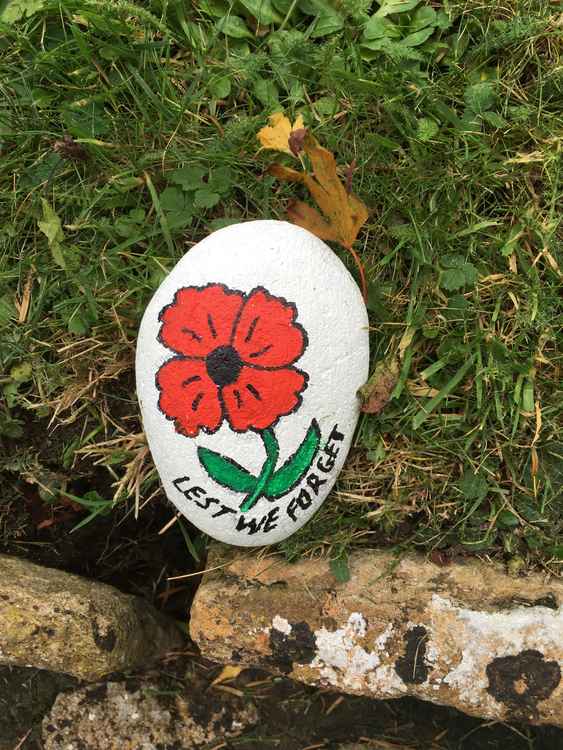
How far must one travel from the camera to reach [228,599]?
200cm

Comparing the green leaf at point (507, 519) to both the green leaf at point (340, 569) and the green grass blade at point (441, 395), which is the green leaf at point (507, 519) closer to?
the green grass blade at point (441, 395)

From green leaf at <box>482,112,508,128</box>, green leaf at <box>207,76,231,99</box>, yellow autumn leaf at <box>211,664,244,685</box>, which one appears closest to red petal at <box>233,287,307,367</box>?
green leaf at <box>207,76,231,99</box>

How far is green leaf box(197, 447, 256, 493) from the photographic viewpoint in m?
1.87

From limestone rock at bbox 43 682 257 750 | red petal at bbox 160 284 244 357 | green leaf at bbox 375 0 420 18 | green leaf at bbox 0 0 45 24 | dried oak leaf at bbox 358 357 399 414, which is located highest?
green leaf at bbox 0 0 45 24

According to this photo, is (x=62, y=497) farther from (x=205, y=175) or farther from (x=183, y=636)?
(x=205, y=175)

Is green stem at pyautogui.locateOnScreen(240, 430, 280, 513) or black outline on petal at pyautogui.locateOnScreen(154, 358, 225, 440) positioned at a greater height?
black outline on petal at pyautogui.locateOnScreen(154, 358, 225, 440)

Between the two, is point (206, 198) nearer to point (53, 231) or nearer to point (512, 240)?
point (53, 231)

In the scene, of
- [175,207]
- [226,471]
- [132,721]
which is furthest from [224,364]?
[132,721]

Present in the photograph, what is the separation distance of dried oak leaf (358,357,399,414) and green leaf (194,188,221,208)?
66cm

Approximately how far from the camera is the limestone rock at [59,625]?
202cm

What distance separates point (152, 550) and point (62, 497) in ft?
1.23

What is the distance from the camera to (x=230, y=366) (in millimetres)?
1814

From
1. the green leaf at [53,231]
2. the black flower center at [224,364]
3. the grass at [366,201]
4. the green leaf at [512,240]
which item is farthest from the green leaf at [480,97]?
the green leaf at [53,231]

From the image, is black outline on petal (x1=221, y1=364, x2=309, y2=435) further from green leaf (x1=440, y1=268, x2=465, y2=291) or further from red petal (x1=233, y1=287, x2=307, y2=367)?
green leaf (x1=440, y1=268, x2=465, y2=291)
